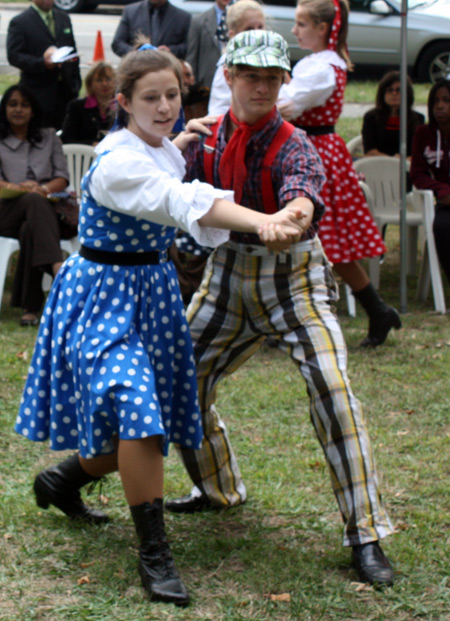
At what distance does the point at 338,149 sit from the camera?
599 centimetres

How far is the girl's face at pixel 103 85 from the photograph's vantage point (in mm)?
8055

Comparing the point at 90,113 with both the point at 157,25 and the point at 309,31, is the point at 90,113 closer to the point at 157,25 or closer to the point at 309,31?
the point at 157,25

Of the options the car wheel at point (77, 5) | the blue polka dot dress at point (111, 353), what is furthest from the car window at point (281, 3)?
the blue polka dot dress at point (111, 353)

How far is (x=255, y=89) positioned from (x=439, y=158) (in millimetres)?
3994

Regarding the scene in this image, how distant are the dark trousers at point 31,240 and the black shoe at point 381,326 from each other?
7.41 ft

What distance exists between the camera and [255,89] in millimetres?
3336

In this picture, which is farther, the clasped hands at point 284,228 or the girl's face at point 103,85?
the girl's face at point 103,85

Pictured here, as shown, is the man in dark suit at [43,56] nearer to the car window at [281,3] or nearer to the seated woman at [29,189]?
the seated woman at [29,189]

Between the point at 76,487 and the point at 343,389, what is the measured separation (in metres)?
1.08

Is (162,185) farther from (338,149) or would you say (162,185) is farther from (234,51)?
(338,149)

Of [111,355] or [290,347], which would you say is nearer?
[111,355]

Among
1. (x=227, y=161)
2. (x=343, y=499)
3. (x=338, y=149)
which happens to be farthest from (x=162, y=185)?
(x=338, y=149)

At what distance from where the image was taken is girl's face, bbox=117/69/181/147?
3.13 metres

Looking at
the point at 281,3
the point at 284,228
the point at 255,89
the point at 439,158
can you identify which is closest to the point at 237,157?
the point at 255,89
